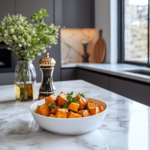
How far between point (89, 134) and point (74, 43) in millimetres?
3203

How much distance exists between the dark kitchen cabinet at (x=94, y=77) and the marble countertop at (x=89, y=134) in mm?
1372

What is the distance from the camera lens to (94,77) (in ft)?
8.47

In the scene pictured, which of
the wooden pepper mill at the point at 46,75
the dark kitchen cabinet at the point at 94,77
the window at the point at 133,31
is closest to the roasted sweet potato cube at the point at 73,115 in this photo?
the wooden pepper mill at the point at 46,75

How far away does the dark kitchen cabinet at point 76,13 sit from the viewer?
3.27 metres

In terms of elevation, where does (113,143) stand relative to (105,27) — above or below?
below

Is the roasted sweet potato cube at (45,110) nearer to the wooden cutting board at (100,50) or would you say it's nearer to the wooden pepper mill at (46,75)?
the wooden pepper mill at (46,75)

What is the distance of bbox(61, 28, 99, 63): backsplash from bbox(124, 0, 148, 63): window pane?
2.46 feet

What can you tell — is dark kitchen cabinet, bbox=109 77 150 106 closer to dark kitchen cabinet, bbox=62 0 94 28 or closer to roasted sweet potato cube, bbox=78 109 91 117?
roasted sweet potato cube, bbox=78 109 91 117

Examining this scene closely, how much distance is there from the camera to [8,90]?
1.37m

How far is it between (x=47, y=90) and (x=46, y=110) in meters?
0.41

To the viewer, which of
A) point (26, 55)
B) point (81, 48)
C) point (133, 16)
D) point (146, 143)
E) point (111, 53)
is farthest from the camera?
point (81, 48)

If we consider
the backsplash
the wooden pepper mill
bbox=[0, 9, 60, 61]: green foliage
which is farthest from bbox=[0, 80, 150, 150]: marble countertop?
the backsplash

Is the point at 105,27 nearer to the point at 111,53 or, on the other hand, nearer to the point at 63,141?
the point at 111,53

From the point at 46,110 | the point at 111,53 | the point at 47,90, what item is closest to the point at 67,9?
the point at 111,53
